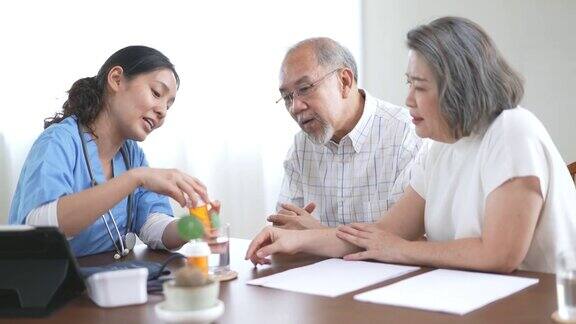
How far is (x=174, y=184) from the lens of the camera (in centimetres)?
179

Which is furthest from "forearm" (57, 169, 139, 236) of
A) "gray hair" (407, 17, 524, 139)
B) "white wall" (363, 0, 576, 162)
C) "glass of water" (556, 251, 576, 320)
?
"white wall" (363, 0, 576, 162)

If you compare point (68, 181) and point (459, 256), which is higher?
point (68, 181)

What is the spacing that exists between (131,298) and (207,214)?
0.28m

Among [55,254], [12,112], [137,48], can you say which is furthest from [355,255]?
[12,112]

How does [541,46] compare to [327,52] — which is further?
[541,46]

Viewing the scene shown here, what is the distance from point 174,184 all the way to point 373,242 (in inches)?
19.5

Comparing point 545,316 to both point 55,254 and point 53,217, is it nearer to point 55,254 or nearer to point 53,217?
point 55,254

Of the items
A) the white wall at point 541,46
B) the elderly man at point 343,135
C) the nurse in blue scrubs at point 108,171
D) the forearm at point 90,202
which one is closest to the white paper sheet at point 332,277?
the nurse in blue scrubs at point 108,171

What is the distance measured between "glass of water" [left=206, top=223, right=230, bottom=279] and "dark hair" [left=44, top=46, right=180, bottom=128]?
0.73 m

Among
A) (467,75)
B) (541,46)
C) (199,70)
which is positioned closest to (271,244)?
(467,75)

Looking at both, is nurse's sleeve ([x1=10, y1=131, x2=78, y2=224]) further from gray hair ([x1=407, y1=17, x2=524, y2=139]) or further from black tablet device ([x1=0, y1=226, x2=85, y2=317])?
gray hair ([x1=407, y1=17, x2=524, y2=139])

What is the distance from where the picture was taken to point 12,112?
2.93 meters

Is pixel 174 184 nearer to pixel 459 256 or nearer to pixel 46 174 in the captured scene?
pixel 46 174

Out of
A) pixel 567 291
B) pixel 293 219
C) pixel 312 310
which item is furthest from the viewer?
pixel 293 219
